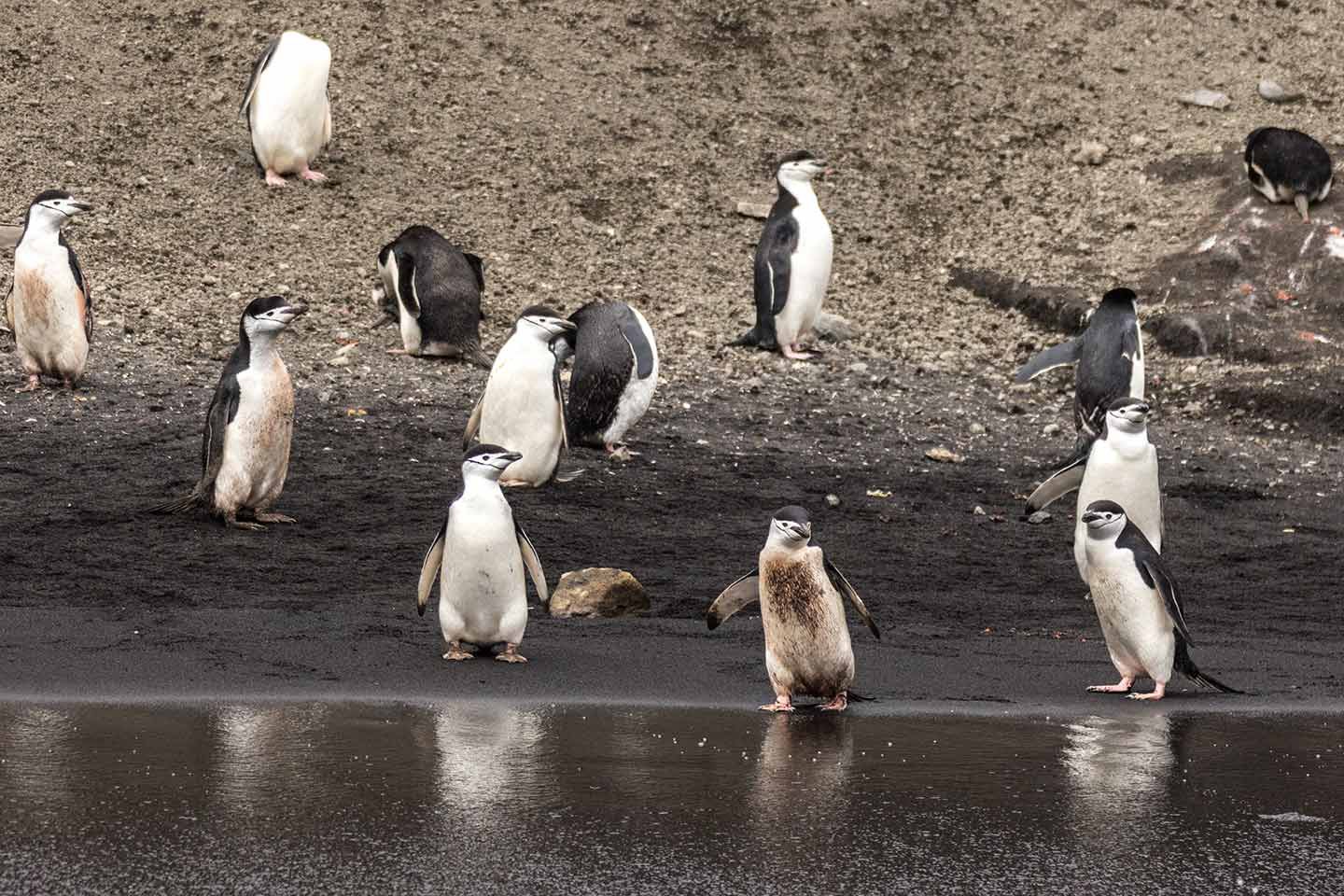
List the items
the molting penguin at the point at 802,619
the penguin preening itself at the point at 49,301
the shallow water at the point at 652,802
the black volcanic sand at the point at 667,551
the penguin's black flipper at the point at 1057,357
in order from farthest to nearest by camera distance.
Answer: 1. the penguin's black flipper at the point at 1057,357
2. the penguin preening itself at the point at 49,301
3. the black volcanic sand at the point at 667,551
4. the molting penguin at the point at 802,619
5. the shallow water at the point at 652,802

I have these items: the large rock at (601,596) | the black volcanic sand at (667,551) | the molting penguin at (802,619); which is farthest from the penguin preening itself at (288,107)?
the molting penguin at (802,619)

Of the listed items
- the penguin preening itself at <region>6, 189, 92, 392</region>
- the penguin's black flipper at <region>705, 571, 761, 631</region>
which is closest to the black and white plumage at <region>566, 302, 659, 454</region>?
the penguin preening itself at <region>6, 189, 92, 392</region>

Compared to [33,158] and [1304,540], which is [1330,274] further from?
[33,158]

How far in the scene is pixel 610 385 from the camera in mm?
9242

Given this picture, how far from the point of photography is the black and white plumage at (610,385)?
925 centimetres

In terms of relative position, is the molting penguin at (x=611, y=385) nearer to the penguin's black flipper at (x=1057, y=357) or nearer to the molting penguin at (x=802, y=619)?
the penguin's black flipper at (x=1057, y=357)

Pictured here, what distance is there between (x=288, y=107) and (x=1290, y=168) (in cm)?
671

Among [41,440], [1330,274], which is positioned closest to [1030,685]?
[41,440]

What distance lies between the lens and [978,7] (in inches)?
660

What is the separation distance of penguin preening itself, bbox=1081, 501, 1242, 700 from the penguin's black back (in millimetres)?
7346

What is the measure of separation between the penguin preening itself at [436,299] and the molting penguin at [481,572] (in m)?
4.61

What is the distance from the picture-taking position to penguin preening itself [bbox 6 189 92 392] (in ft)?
30.7

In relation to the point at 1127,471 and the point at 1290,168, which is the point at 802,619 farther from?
the point at 1290,168

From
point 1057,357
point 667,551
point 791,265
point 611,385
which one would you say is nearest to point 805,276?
A: point 791,265
